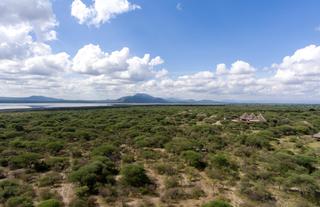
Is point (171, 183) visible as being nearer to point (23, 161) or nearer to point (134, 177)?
point (134, 177)

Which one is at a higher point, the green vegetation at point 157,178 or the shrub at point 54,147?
the shrub at point 54,147

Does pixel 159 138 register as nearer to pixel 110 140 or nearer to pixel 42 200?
pixel 110 140

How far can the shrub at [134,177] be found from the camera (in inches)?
539

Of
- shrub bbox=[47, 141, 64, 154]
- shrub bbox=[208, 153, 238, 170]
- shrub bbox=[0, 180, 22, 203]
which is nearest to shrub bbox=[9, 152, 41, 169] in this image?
shrub bbox=[47, 141, 64, 154]

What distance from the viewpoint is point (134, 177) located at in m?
13.9

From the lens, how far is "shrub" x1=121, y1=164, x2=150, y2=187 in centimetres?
1370

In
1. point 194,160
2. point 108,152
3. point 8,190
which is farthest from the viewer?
point 108,152

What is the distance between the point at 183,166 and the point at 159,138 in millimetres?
8539

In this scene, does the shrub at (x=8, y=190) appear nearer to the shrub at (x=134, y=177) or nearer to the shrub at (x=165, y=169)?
the shrub at (x=134, y=177)

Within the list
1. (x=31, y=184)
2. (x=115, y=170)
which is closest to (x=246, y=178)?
(x=115, y=170)

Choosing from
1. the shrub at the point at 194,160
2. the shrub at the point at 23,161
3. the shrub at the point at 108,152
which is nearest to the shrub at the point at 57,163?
the shrub at the point at 23,161

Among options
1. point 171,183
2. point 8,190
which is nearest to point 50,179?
point 8,190

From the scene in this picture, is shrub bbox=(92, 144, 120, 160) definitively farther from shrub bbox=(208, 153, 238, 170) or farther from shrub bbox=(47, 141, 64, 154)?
shrub bbox=(208, 153, 238, 170)

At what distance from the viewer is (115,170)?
15773 millimetres
